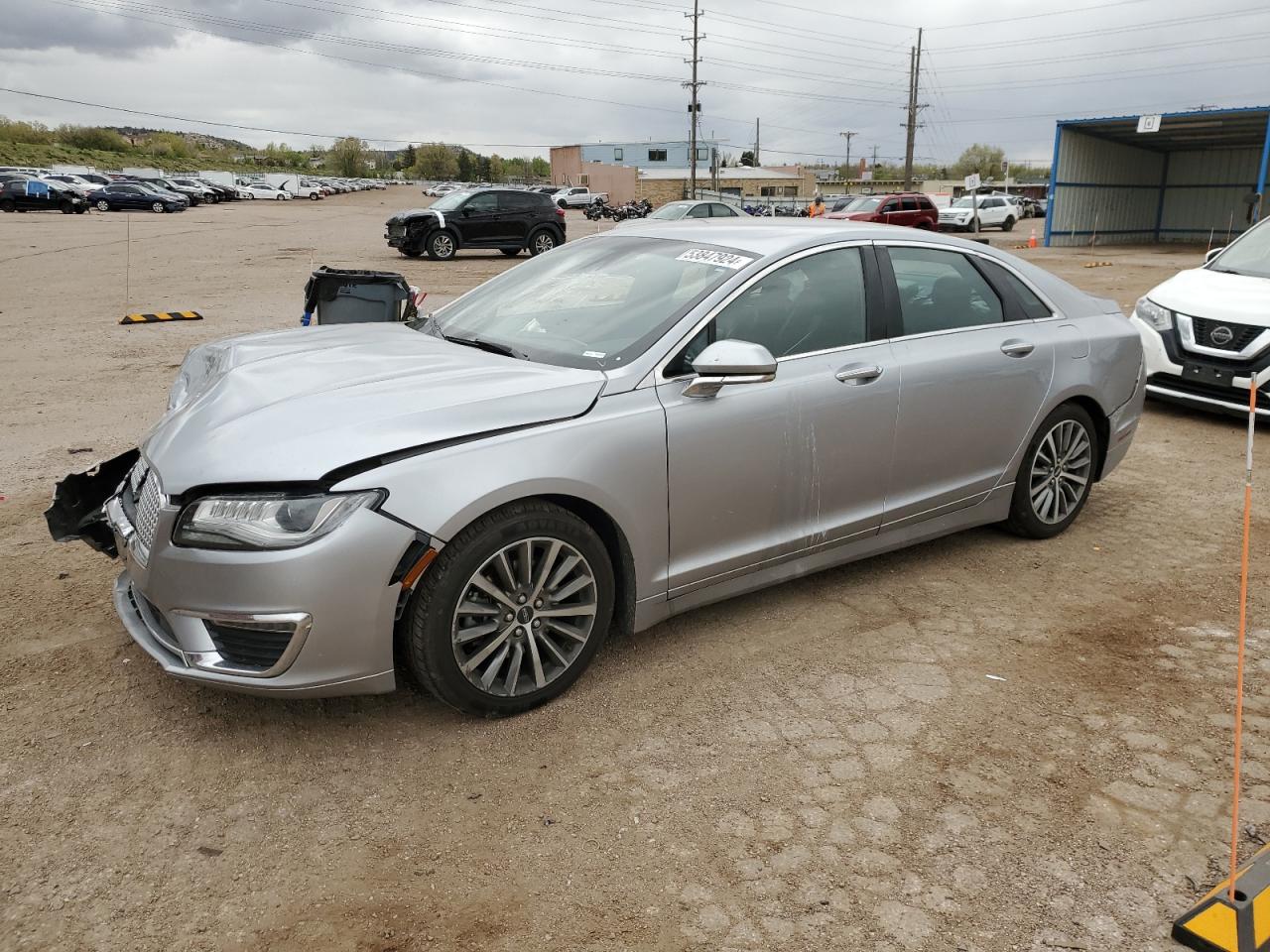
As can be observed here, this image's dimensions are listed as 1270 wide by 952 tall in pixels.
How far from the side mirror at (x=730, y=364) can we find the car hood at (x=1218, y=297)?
5.68 meters

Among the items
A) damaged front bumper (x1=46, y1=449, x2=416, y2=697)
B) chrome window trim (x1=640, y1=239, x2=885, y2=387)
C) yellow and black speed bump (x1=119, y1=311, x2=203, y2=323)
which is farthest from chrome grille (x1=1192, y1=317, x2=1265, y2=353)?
yellow and black speed bump (x1=119, y1=311, x2=203, y2=323)

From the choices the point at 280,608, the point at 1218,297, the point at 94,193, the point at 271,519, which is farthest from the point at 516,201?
the point at 94,193

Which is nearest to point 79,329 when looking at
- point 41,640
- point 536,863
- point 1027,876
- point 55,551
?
point 55,551

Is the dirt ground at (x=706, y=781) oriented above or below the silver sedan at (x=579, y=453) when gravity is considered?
below

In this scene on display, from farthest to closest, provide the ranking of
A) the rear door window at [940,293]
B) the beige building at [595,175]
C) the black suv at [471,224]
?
the beige building at [595,175]
the black suv at [471,224]
the rear door window at [940,293]

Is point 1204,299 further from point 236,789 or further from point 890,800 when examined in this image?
point 236,789

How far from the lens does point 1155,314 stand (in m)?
7.88

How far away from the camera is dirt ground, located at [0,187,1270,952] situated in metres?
2.41

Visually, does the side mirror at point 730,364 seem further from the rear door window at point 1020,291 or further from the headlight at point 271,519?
the rear door window at point 1020,291

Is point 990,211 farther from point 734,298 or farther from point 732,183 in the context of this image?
point 732,183

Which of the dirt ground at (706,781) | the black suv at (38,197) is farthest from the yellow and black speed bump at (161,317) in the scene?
the black suv at (38,197)

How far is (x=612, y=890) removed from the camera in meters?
2.49

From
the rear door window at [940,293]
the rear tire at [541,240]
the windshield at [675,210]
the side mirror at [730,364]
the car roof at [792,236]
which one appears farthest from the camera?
the rear tire at [541,240]

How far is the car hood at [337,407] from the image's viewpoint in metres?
2.87
